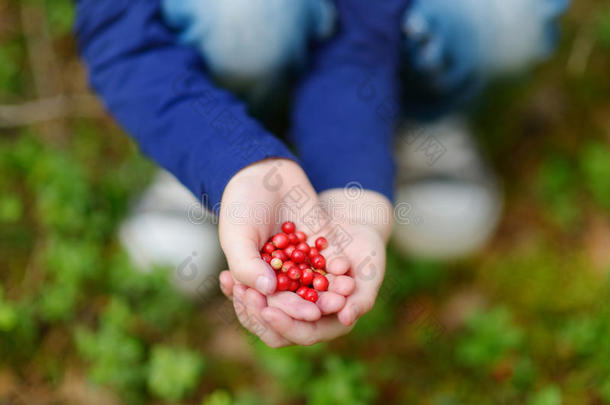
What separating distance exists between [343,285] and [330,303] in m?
0.06

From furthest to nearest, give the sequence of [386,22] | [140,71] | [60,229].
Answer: [60,229] → [386,22] → [140,71]

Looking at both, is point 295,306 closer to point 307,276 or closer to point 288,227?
point 307,276

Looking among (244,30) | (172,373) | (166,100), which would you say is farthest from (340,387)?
(244,30)

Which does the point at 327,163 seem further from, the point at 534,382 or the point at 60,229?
the point at 60,229

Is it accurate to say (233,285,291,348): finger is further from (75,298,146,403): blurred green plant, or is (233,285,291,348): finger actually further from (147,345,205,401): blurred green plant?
(75,298,146,403): blurred green plant

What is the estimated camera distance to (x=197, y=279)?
2.13 meters

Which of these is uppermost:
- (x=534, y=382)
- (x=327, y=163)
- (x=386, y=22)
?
(x=386, y=22)

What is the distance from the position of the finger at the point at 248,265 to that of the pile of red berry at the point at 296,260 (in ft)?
0.27

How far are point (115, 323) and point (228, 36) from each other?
1.05 meters

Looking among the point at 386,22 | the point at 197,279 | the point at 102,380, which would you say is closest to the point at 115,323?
the point at 102,380

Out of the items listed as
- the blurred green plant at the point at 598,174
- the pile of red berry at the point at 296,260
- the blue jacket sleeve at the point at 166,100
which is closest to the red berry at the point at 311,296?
→ the pile of red berry at the point at 296,260

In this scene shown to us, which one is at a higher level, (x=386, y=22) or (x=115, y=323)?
(x=386, y=22)

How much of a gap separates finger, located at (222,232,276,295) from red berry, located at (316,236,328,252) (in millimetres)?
184

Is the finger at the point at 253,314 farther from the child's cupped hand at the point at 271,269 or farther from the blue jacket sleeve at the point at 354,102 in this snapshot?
the blue jacket sleeve at the point at 354,102
